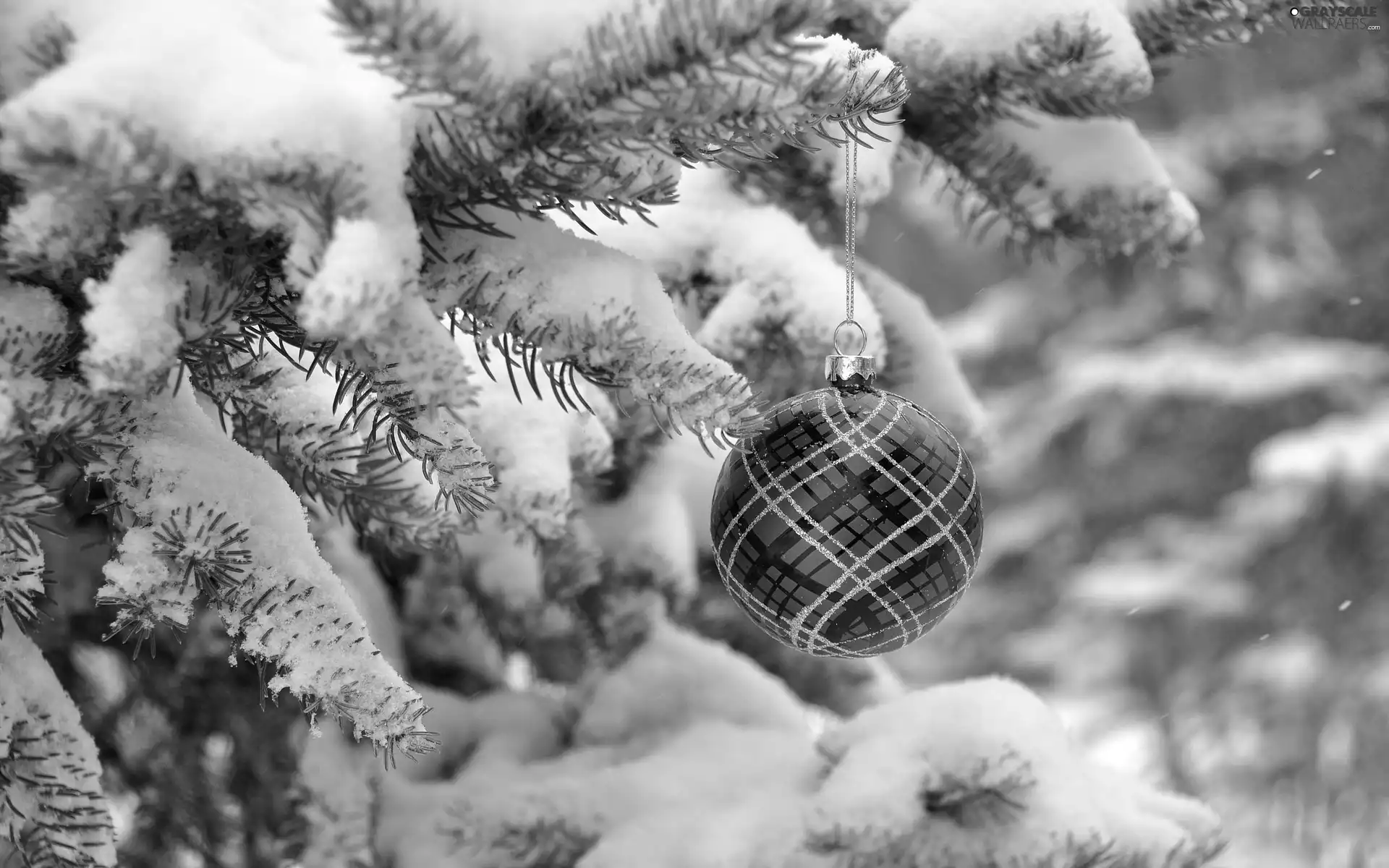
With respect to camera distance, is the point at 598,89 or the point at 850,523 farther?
the point at 850,523

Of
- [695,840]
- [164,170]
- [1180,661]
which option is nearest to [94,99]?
[164,170]

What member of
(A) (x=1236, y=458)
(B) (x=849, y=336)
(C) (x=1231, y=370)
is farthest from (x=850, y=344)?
(A) (x=1236, y=458)

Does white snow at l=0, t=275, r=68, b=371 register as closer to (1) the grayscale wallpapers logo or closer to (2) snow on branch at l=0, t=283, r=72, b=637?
(2) snow on branch at l=0, t=283, r=72, b=637

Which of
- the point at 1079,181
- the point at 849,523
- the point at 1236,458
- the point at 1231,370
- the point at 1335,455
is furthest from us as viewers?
the point at 1236,458

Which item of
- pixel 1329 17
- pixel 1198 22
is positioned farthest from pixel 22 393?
pixel 1329 17

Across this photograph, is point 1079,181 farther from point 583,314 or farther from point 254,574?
point 254,574

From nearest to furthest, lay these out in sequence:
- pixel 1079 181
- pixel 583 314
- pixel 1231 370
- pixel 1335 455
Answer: pixel 583 314 < pixel 1079 181 < pixel 1335 455 < pixel 1231 370

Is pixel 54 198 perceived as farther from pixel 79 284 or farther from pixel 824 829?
pixel 824 829

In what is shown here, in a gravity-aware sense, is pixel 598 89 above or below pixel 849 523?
above

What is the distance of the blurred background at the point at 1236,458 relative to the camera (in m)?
4.24

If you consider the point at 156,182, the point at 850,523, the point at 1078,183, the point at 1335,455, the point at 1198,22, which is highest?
the point at 156,182

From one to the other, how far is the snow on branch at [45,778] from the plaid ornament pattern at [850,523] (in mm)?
514

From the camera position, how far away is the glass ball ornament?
0.84 meters

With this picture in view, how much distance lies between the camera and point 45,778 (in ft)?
2.33
